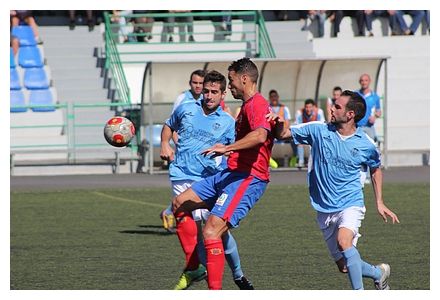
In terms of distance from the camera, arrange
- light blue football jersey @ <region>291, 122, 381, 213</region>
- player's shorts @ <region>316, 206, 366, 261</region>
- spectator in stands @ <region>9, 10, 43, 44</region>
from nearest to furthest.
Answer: player's shorts @ <region>316, 206, 366, 261</region>
light blue football jersey @ <region>291, 122, 381, 213</region>
spectator in stands @ <region>9, 10, 43, 44</region>

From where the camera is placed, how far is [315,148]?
945 centimetres

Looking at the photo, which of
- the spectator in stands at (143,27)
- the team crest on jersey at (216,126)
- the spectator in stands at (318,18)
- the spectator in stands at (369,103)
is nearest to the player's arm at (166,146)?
the team crest on jersey at (216,126)

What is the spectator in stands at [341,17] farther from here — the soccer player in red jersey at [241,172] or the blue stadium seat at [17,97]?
the soccer player in red jersey at [241,172]

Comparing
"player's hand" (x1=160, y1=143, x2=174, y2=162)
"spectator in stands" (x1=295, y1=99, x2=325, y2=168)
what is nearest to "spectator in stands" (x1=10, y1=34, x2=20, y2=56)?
"spectator in stands" (x1=295, y1=99, x2=325, y2=168)

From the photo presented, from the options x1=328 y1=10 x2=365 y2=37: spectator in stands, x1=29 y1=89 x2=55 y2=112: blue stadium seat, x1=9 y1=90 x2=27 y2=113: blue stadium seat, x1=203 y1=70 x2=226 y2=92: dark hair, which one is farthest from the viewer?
x1=328 y1=10 x2=365 y2=37: spectator in stands

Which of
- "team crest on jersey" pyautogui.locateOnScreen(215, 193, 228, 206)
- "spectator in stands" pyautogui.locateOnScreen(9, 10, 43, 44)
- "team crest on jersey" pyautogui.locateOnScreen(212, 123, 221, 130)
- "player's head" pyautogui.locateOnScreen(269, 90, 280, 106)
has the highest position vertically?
"spectator in stands" pyautogui.locateOnScreen(9, 10, 43, 44)

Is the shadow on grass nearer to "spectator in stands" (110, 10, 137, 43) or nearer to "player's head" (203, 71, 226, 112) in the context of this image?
"player's head" (203, 71, 226, 112)

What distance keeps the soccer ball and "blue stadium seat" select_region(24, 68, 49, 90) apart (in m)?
18.3

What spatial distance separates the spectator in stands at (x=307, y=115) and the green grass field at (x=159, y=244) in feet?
15.2

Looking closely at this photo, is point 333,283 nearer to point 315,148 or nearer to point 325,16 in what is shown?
point 315,148

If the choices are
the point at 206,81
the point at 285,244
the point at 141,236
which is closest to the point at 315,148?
the point at 206,81

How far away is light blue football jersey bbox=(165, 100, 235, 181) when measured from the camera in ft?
35.5

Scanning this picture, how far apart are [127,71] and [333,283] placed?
2063cm

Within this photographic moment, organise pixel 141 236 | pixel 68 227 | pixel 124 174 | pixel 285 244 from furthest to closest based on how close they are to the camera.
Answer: pixel 124 174
pixel 68 227
pixel 141 236
pixel 285 244
